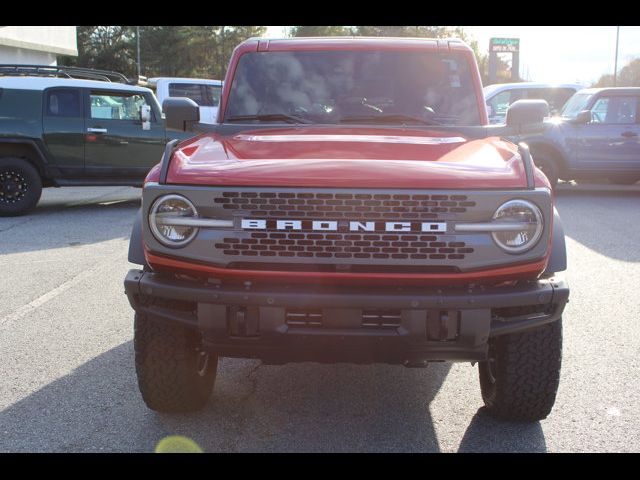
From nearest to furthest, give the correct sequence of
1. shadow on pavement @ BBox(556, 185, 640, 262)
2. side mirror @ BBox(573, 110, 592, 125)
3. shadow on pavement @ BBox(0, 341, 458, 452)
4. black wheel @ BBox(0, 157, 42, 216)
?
shadow on pavement @ BBox(0, 341, 458, 452) → shadow on pavement @ BBox(556, 185, 640, 262) → black wheel @ BBox(0, 157, 42, 216) → side mirror @ BBox(573, 110, 592, 125)

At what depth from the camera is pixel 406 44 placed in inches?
199

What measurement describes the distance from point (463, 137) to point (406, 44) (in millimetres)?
992

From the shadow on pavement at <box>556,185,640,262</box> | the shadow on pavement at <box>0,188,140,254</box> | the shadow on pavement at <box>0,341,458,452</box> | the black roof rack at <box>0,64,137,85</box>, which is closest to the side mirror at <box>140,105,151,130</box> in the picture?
the black roof rack at <box>0,64,137,85</box>

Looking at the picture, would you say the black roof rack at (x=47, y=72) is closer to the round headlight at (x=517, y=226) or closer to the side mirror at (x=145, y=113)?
the side mirror at (x=145, y=113)

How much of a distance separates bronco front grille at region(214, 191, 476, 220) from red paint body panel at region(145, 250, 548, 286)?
23 centimetres

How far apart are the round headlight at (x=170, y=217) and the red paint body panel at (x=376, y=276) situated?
10 cm

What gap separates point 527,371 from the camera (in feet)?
12.0

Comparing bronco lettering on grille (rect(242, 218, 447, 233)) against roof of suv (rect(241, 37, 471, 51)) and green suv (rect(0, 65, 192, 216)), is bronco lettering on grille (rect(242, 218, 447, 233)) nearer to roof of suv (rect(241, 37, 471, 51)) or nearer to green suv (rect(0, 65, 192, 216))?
roof of suv (rect(241, 37, 471, 51))

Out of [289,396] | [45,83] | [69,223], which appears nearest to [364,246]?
[289,396]

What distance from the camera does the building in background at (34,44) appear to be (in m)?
27.2

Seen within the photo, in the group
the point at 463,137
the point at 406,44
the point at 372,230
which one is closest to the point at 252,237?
the point at 372,230

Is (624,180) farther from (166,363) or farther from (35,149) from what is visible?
(166,363)

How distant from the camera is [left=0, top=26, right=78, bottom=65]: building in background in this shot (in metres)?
A: 27.2

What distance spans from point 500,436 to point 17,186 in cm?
933
